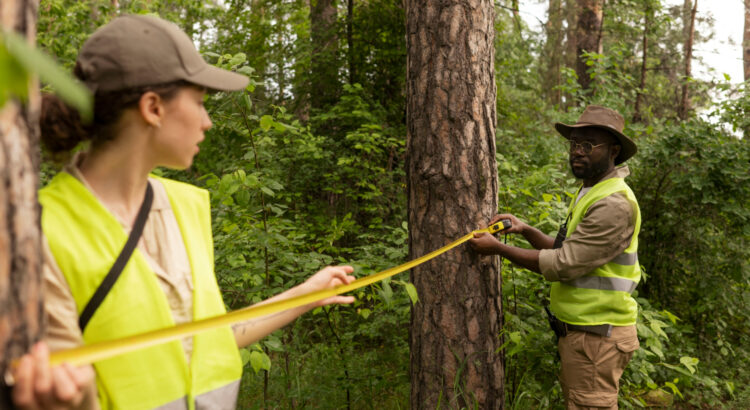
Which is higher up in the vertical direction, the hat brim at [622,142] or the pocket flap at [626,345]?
the hat brim at [622,142]

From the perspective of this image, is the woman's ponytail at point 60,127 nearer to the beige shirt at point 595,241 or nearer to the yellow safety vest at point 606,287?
the beige shirt at point 595,241

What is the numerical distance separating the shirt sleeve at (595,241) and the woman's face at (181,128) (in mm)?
2408

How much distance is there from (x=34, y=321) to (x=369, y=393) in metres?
3.67

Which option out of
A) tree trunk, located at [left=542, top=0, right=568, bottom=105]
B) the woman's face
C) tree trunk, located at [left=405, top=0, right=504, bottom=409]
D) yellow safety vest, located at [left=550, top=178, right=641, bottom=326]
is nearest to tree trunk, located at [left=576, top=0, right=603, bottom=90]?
tree trunk, located at [left=542, top=0, right=568, bottom=105]

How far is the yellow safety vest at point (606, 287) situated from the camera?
3.40m

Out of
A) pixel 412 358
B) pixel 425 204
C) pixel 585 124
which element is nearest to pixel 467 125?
pixel 425 204

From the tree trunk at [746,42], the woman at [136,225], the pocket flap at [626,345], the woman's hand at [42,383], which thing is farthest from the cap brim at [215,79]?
the tree trunk at [746,42]

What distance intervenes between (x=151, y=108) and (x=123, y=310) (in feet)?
1.72

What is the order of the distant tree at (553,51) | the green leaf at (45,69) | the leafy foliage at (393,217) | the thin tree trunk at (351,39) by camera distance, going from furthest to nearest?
the distant tree at (553,51)
the thin tree trunk at (351,39)
the leafy foliage at (393,217)
the green leaf at (45,69)

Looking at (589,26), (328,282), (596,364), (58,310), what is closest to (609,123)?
(596,364)

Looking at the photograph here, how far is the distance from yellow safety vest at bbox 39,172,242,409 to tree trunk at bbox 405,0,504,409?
1.96 meters

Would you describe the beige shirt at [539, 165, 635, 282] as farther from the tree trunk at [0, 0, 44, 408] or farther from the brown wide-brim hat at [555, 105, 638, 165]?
the tree trunk at [0, 0, 44, 408]

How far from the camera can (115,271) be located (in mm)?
1371

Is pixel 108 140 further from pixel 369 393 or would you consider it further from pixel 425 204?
pixel 369 393
